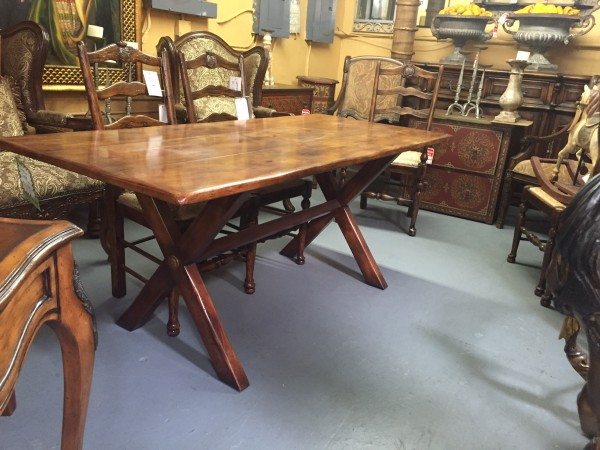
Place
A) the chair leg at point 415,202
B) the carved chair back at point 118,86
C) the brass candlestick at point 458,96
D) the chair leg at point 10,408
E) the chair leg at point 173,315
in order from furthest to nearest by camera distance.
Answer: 1. the brass candlestick at point 458,96
2. the chair leg at point 415,202
3. the carved chair back at point 118,86
4. the chair leg at point 173,315
5. the chair leg at point 10,408

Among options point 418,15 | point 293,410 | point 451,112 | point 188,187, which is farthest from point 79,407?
point 418,15

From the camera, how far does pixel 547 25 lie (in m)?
3.48

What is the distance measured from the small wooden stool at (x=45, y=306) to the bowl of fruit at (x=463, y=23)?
3.63 meters

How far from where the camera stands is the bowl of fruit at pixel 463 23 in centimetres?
366

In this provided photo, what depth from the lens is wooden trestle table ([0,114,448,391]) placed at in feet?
3.79

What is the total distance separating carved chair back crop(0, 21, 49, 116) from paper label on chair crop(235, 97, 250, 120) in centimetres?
101

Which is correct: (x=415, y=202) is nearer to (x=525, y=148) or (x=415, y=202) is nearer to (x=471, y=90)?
(x=525, y=148)

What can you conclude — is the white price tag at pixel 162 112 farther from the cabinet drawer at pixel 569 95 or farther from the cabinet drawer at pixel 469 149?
the cabinet drawer at pixel 569 95

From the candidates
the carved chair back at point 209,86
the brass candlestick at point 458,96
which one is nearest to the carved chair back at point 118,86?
the carved chair back at point 209,86

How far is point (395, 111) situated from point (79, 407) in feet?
8.29

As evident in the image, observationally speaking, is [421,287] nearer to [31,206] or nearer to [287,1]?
[31,206]

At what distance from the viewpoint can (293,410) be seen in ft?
4.82

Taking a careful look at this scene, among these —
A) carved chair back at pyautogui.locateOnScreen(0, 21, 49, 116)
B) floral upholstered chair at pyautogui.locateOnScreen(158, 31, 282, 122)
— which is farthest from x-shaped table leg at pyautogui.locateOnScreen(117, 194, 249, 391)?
carved chair back at pyautogui.locateOnScreen(0, 21, 49, 116)

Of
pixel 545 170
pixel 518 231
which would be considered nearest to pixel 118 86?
pixel 518 231
